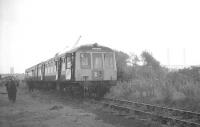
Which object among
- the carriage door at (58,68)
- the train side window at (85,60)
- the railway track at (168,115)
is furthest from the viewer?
the carriage door at (58,68)

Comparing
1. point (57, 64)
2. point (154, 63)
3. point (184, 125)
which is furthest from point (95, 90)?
point (154, 63)

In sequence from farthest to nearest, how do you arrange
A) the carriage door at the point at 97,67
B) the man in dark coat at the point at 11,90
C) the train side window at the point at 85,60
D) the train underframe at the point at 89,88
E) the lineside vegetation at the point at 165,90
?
the man in dark coat at the point at 11,90, the carriage door at the point at 97,67, the train side window at the point at 85,60, the train underframe at the point at 89,88, the lineside vegetation at the point at 165,90

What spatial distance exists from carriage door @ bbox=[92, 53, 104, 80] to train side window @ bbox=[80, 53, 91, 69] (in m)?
0.29

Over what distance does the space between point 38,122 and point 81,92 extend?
8.16m

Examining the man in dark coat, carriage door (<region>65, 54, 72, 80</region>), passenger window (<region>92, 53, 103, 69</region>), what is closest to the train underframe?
carriage door (<region>65, 54, 72, 80</region>)

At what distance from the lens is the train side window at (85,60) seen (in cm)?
1733

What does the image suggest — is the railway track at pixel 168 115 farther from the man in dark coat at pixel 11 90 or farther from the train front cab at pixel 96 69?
the man in dark coat at pixel 11 90

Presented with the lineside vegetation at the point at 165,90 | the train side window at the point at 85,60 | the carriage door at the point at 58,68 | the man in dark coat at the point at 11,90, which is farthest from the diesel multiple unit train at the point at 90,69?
the man in dark coat at the point at 11,90

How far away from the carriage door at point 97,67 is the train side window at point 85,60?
0.29m

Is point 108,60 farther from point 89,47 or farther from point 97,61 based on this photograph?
point 89,47

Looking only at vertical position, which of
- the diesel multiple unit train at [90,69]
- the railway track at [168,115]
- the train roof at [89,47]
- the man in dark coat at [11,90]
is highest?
the train roof at [89,47]

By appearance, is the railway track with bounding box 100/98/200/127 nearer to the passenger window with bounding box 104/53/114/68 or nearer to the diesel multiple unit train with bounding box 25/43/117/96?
the diesel multiple unit train with bounding box 25/43/117/96

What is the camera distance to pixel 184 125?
8.51 meters

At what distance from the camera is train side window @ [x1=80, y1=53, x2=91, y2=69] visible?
17.3 m
